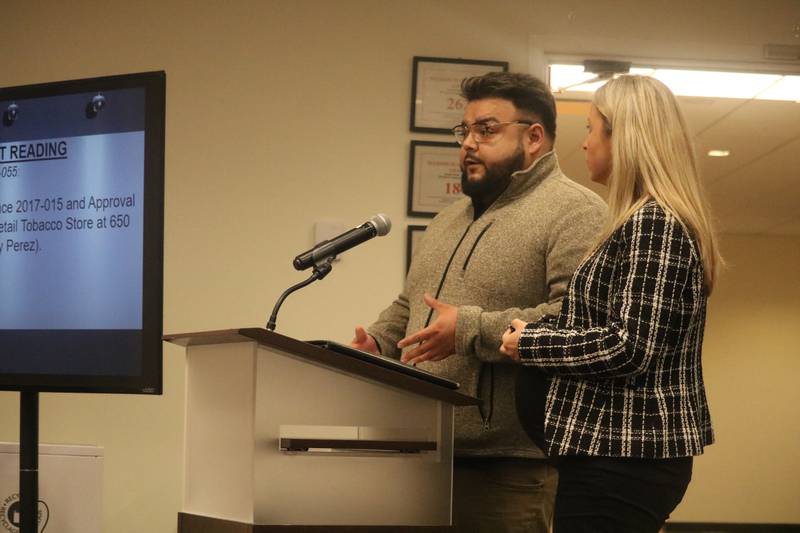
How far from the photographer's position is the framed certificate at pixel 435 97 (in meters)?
3.40

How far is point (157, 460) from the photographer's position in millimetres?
3268

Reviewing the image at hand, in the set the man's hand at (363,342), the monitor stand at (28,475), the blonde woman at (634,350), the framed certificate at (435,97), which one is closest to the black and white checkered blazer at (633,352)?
the blonde woman at (634,350)

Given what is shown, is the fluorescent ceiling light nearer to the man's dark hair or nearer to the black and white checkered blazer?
the man's dark hair

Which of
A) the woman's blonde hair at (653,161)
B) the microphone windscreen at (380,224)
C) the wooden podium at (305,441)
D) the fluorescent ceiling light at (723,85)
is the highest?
the fluorescent ceiling light at (723,85)

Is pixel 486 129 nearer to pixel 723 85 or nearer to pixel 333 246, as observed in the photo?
pixel 333 246

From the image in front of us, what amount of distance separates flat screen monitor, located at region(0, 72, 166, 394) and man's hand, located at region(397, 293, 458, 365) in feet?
1.66

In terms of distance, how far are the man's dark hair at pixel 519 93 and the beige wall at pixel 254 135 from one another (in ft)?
3.24

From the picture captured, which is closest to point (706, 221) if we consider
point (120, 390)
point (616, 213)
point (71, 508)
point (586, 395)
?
point (616, 213)

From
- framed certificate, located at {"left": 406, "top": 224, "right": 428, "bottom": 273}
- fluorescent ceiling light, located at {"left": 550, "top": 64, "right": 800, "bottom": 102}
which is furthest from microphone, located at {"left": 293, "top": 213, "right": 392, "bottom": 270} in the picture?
fluorescent ceiling light, located at {"left": 550, "top": 64, "right": 800, "bottom": 102}

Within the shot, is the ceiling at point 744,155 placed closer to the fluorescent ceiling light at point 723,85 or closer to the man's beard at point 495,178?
the fluorescent ceiling light at point 723,85

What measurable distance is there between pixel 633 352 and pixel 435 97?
2.00 m

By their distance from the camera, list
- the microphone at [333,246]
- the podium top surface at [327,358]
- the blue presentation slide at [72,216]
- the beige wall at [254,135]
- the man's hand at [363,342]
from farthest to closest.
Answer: the beige wall at [254,135] → the man's hand at [363,342] → the blue presentation slide at [72,216] → the microphone at [333,246] → the podium top surface at [327,358]

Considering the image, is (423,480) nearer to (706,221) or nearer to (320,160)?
(706,221)

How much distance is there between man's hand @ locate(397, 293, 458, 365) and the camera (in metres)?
1.97
